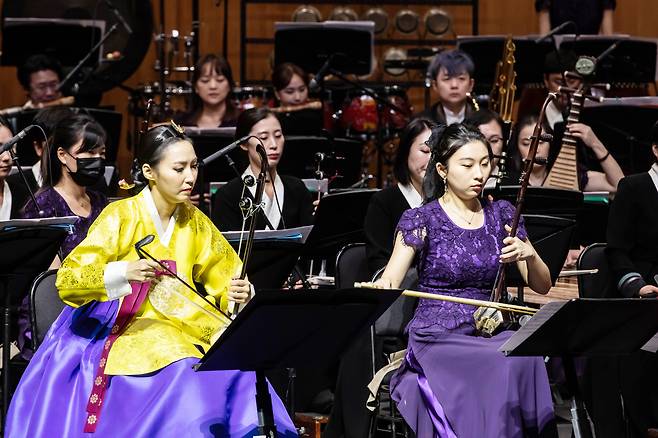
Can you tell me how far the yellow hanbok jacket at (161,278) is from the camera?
407 cm

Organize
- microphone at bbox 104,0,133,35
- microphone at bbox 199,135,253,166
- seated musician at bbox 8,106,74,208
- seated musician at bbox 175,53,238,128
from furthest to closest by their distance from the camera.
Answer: microphone at bbox 104,0,133,35
seated musician at bbox 175,53,238,128
seated musician at bbox 8,106,74,208
microphone at bbox 199,135,253,166

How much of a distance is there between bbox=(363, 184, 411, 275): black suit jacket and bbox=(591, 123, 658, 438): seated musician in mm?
852

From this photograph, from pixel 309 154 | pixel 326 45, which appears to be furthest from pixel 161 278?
pixel 326 45

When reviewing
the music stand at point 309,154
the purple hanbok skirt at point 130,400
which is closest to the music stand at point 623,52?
the music stand at point 309,154

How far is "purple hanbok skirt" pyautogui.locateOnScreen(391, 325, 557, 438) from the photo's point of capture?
410 cm

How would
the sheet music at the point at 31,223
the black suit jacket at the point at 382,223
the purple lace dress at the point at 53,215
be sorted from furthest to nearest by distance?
the purple lace dress at the point at 53,215, the black suit jacket at the point at 382,223, the sheet music at the point at 31,223

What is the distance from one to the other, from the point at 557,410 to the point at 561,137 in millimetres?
1432

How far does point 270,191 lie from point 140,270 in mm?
1927

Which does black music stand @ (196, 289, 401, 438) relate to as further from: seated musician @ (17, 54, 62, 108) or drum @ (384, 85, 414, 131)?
drum @ (384, 85, 414, 131)

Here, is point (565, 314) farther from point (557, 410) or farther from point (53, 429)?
point (557, 410)

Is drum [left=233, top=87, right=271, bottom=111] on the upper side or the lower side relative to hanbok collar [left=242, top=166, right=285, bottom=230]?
upper

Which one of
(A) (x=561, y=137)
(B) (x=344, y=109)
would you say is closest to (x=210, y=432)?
A: (A) (x=561, y=137)

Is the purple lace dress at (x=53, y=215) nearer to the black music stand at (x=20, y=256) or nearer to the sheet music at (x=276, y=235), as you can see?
the black music stand at (x=20, y=256)

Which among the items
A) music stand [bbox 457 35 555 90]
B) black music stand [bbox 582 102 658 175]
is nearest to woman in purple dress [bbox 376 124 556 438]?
black music stand [bbox 582 102 658 175]
